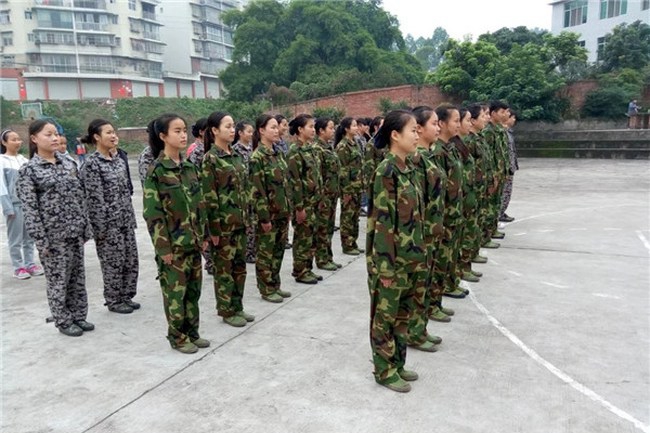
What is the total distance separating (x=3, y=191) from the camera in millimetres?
5504

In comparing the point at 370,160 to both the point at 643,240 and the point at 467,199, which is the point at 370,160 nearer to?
the point at 467,199

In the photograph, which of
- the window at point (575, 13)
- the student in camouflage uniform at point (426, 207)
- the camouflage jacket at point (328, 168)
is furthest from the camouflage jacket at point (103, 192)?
the window at point (575, 13)

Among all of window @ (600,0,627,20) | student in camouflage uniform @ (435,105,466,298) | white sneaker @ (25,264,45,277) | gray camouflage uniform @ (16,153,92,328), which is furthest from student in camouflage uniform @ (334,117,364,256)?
window @ (600,0,627,20)

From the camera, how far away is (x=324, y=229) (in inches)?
221

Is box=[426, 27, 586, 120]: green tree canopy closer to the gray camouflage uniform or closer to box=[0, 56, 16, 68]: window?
the gray camouflage uniform

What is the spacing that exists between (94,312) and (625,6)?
3259 centimetres

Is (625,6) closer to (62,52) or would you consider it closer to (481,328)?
(481,328)

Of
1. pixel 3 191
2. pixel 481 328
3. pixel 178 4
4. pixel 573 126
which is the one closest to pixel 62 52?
pixel 178 4

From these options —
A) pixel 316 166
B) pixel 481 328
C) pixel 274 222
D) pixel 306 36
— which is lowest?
pixel 481 328

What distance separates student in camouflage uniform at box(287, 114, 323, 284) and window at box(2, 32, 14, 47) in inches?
1819

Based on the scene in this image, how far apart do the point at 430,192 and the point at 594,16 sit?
33.0 m

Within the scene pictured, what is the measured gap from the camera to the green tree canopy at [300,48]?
91.8ft

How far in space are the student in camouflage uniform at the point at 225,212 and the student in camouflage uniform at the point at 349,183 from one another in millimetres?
2239

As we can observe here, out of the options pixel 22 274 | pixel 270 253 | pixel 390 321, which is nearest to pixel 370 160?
pixel 270 253
